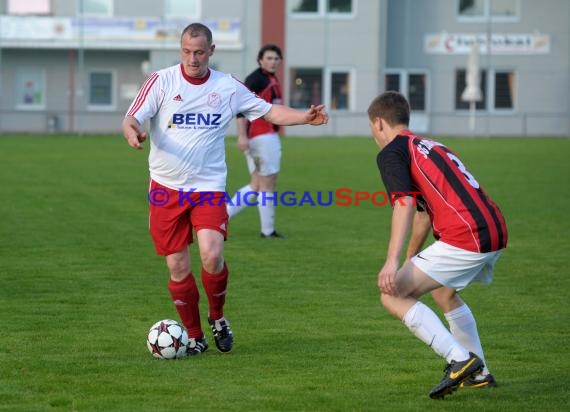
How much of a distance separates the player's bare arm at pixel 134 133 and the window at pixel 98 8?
134ft

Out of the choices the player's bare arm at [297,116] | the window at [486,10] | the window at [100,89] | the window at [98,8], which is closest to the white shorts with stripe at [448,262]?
the player's bare arm at [297,116]

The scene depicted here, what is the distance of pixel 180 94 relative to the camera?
7.58 m

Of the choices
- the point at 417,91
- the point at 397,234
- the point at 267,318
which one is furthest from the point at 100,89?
the point at 397,234

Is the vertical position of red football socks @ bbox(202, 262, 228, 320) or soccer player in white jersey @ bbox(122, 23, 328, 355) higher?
soccer player in white jersey @ bbox(122, 23, 328, 355)

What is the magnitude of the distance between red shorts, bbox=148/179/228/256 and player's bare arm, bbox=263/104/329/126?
69 cm

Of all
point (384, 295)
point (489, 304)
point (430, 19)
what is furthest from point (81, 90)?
point (384, 295)

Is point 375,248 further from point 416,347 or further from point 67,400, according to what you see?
point 67,400

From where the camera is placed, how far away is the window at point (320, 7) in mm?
47156

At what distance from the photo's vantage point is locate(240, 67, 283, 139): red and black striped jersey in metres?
13.9

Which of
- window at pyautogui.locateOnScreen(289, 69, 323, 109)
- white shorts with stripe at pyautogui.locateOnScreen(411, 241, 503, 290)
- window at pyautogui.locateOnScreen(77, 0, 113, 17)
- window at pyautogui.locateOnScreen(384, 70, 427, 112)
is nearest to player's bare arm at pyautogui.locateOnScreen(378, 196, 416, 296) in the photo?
white shorts with stripe at pyautogui.locateOnScreen(411, 241, 503, 290)

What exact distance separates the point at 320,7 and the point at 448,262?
42026mm

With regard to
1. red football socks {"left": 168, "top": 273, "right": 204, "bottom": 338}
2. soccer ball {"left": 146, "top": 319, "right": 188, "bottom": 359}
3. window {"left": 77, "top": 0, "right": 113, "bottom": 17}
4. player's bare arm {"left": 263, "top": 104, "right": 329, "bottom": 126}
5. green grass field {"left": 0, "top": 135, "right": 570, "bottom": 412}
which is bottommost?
green grass field {"left": 0, "top": 135, "right": 570, "bottom": 412}

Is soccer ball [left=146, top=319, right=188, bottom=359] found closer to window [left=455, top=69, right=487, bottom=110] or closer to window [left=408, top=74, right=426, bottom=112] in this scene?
window [left=408, top=74, right=426, bottom=112]

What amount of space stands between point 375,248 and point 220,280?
585cm
